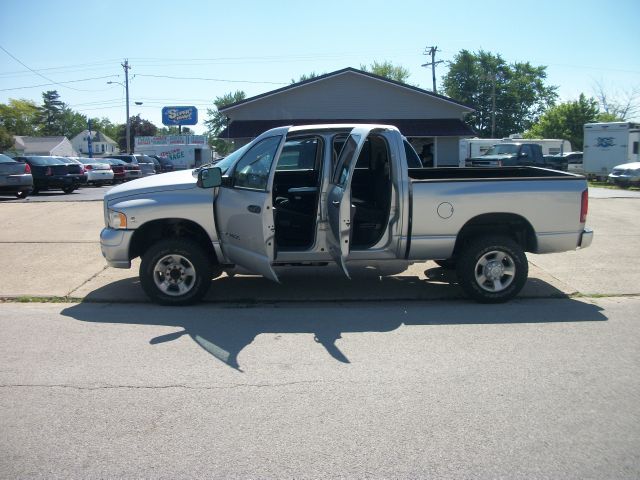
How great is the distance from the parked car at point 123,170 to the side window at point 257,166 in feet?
83.5

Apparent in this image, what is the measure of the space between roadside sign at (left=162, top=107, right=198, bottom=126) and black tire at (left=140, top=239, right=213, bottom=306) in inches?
1718

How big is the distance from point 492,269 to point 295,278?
2798 millimetres

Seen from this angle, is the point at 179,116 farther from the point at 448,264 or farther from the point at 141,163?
the point at 448,264

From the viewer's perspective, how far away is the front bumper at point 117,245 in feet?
22.1

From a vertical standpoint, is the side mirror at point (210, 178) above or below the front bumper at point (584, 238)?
above

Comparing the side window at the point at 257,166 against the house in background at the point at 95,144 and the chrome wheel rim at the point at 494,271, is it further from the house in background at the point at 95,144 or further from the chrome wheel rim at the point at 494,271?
the house in background at the point at 95,144

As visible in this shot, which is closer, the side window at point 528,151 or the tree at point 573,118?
the side window at point 528,151

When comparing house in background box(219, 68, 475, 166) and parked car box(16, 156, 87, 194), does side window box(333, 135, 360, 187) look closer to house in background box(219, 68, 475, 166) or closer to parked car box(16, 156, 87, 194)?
parked car box(16, 156, 87, 194)

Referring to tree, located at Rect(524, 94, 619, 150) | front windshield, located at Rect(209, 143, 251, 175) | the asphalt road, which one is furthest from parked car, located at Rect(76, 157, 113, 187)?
tree, located at Rect(524, 94, 619, 150)

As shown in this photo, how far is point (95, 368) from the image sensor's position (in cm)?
492

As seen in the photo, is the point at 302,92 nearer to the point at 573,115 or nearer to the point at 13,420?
the point at 13,420

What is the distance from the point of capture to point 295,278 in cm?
Answer: 827

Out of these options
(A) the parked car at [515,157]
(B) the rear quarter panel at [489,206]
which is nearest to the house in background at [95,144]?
(A) the parked car at [515,157]

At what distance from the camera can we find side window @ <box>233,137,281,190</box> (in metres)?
6.42
